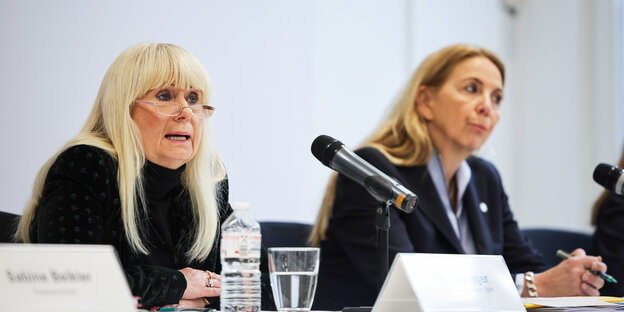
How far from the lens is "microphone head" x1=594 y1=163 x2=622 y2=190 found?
180 cm

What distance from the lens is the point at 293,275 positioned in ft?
4.13

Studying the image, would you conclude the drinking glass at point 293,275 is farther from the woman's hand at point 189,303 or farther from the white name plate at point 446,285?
the woman's hand at point 189,303

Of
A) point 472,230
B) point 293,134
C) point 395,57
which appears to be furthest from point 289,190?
point 395,57

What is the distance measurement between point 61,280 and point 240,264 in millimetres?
475

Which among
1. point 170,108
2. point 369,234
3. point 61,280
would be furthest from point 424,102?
point 61,280

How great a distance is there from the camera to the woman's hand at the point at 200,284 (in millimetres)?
1531

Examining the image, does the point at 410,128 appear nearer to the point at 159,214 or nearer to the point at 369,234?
the point at 369,234

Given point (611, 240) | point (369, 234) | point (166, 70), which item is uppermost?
point (166, 70)

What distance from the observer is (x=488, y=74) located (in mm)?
2594

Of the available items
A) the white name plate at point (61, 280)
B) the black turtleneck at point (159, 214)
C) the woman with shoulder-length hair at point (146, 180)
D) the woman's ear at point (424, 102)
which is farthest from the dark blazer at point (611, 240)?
the white name plate at point (61, 280)

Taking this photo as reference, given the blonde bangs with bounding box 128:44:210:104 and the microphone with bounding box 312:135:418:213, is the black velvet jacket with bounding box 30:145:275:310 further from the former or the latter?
the microphone with bounding box 312:135:418:213

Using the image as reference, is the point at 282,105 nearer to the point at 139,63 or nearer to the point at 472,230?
the point at 472,230

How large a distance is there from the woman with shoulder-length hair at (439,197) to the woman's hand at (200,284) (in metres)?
0.74

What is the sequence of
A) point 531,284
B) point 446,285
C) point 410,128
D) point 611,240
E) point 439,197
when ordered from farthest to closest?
point 611,240, point 410,128, point 439,197, point 531,284, point 446,285
